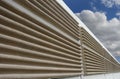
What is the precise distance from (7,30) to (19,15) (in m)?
0.39

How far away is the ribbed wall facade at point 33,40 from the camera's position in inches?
112


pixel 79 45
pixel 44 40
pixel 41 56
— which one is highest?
pixel 79 45

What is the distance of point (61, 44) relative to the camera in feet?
15.9

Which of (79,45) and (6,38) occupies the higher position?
(79,45)

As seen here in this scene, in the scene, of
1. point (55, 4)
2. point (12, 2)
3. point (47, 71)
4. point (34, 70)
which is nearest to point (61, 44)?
point (55, 4)

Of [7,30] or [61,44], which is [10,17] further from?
[61,44]

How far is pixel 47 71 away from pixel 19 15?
1018 millimetres

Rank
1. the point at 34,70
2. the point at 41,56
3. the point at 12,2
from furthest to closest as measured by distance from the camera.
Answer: the point at 41,56
the point at 34,70
the point at 12,2

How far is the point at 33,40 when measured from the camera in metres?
3.46

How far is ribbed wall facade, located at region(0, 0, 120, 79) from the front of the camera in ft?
9.32

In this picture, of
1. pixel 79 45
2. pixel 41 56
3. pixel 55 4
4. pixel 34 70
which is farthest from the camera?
pixel 79 45

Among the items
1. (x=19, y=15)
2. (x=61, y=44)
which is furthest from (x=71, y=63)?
(x=19, y=15)

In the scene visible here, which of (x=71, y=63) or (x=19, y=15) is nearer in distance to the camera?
(x=19, y=15)

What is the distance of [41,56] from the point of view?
3.69 meters
